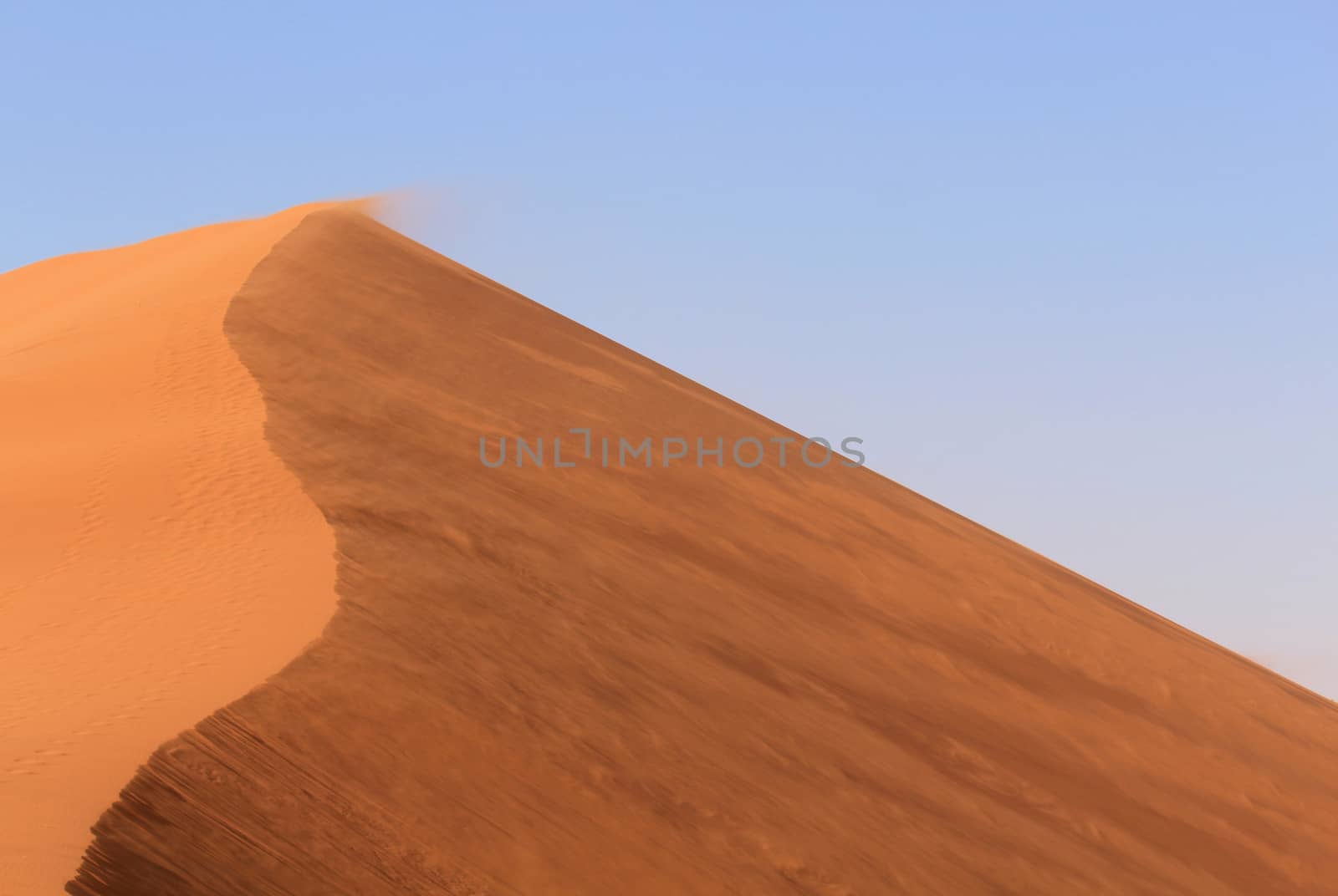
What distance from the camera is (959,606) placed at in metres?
13.2

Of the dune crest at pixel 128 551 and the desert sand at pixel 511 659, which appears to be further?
the desert sand at pixel 511 659

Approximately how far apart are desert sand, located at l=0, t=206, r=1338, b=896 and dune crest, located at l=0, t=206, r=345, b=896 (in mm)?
33

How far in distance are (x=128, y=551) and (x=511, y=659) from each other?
285 cm

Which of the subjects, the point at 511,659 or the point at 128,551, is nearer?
the point at 511,659

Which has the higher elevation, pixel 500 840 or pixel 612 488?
pixel 612 488

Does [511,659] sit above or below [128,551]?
above

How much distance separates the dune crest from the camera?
17.2ft

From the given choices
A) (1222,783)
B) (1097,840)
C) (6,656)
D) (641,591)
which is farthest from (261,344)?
(1222,783)

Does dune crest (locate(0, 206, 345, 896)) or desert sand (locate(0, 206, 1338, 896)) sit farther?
desert sand (locate(0, 206, 1338, 896))

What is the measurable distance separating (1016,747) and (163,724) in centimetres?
681

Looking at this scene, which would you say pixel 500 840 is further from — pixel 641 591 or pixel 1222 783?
pixel 1222 783

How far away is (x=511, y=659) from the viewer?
24.5 ft

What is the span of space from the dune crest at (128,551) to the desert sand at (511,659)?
0.03 meters

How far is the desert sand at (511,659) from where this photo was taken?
5.64m
